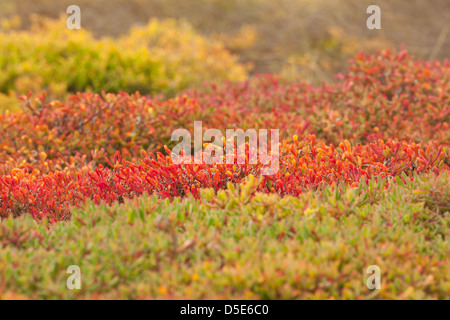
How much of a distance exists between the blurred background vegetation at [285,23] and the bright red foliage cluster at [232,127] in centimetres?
536

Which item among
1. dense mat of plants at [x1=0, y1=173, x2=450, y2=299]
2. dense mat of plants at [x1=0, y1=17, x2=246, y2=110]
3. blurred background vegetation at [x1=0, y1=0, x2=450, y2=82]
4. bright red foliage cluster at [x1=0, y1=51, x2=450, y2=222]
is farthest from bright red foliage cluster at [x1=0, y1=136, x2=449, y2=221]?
blurred background vegetation at [x1=0, y1=0, x2=450, y2=82]

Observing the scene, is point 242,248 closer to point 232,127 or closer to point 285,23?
point 232,127

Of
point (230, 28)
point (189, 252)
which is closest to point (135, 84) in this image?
point (189, 252)

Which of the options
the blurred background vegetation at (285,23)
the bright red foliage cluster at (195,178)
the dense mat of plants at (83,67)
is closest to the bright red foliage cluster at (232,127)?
the bright red foliage cluster at (195,178)

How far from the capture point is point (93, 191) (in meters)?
3.30

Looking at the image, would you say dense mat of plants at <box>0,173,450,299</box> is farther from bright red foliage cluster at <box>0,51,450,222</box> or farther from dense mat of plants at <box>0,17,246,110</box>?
dense mat of plants at <box>0,17,246,110</box>

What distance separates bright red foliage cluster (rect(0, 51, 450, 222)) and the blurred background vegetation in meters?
5.36

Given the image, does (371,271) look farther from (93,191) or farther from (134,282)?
(93,191)

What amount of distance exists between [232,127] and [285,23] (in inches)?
352

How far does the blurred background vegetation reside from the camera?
38.1 feet

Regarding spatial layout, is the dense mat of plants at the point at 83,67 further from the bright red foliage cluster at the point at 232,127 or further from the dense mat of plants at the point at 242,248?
the dense mat of plants at the point at 242,248

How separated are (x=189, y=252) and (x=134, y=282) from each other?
0.29 meters

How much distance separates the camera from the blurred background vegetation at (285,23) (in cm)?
1162

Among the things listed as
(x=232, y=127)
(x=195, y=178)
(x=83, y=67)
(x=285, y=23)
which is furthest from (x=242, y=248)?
(x=285, y=23)
